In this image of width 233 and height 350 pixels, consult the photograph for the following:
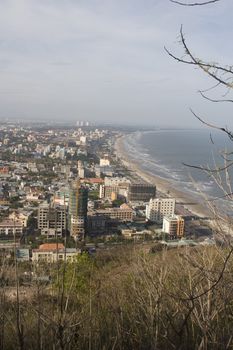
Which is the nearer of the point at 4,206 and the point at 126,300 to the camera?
the point at 126,300

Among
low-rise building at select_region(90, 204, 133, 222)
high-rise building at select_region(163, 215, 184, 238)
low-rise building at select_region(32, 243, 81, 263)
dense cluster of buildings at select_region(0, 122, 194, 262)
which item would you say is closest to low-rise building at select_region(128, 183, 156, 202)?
dense cluster of buildings at select_region(0, 122, 194, 262)

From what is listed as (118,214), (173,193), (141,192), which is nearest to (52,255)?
(118,214)

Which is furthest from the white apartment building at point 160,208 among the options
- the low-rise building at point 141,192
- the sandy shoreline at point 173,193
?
the low-rise building at point 141,192

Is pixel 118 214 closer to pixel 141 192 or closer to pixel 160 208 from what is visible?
pixel 160 208

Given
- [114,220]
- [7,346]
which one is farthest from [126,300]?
[114,220]

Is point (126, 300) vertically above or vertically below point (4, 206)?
above

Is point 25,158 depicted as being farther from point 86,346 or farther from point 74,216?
point 86,346
